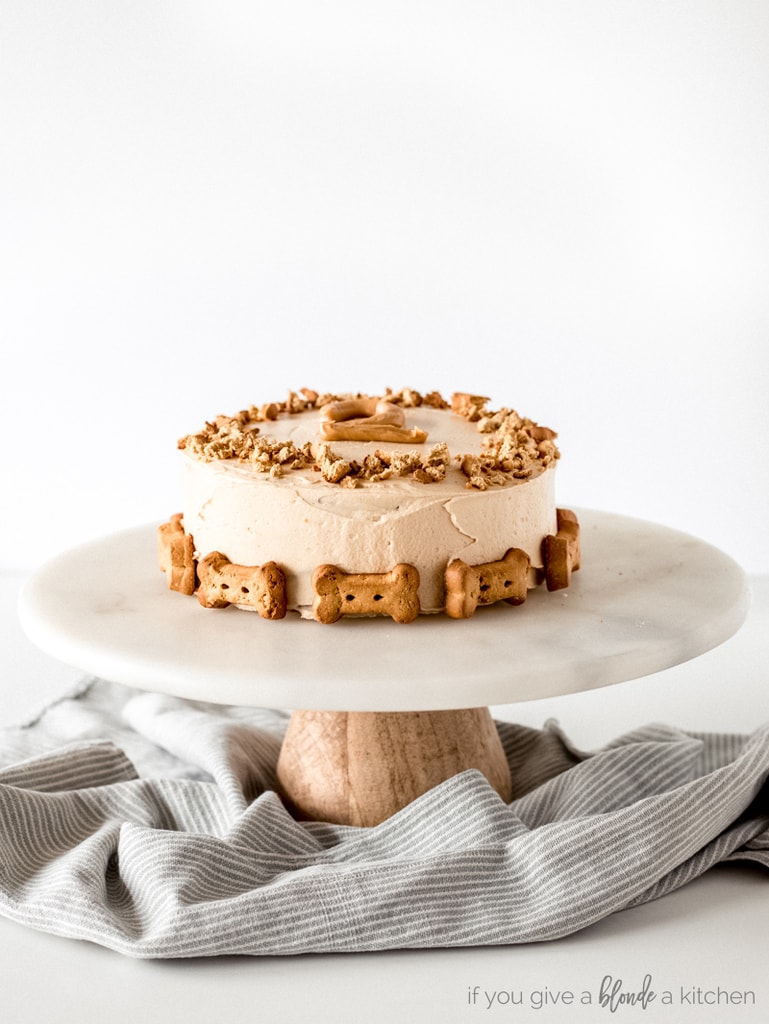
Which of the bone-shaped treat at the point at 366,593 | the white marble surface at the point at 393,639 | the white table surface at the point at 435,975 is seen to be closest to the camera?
the white table surface at the point at 435,975

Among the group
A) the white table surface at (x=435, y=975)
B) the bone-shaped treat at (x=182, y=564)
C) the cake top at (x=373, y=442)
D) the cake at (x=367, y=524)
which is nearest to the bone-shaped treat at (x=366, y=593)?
the cake at (x=367, y=524)

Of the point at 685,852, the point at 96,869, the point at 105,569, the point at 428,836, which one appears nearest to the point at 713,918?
the point at 685,852

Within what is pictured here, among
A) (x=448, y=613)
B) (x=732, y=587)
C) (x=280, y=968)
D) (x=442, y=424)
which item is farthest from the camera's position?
(x=442, y=424)

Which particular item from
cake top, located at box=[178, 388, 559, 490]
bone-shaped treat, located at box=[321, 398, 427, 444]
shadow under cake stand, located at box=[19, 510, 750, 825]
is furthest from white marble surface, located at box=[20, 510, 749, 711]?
bone-shaped treat, located at box=[321, 398, 427, 444]

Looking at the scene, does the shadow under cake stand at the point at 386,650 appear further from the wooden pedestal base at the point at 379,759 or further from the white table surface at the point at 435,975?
the white table surface at the point at 435,975

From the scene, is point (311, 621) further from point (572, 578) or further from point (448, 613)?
point (572, 578)

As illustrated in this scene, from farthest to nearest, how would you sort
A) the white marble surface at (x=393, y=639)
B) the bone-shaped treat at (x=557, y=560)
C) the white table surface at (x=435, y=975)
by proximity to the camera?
the bone-shaped treat at (x=557, y=560) → the white marble surface at (x=393, y=639) → the white table surface at (x=435, y=975)
